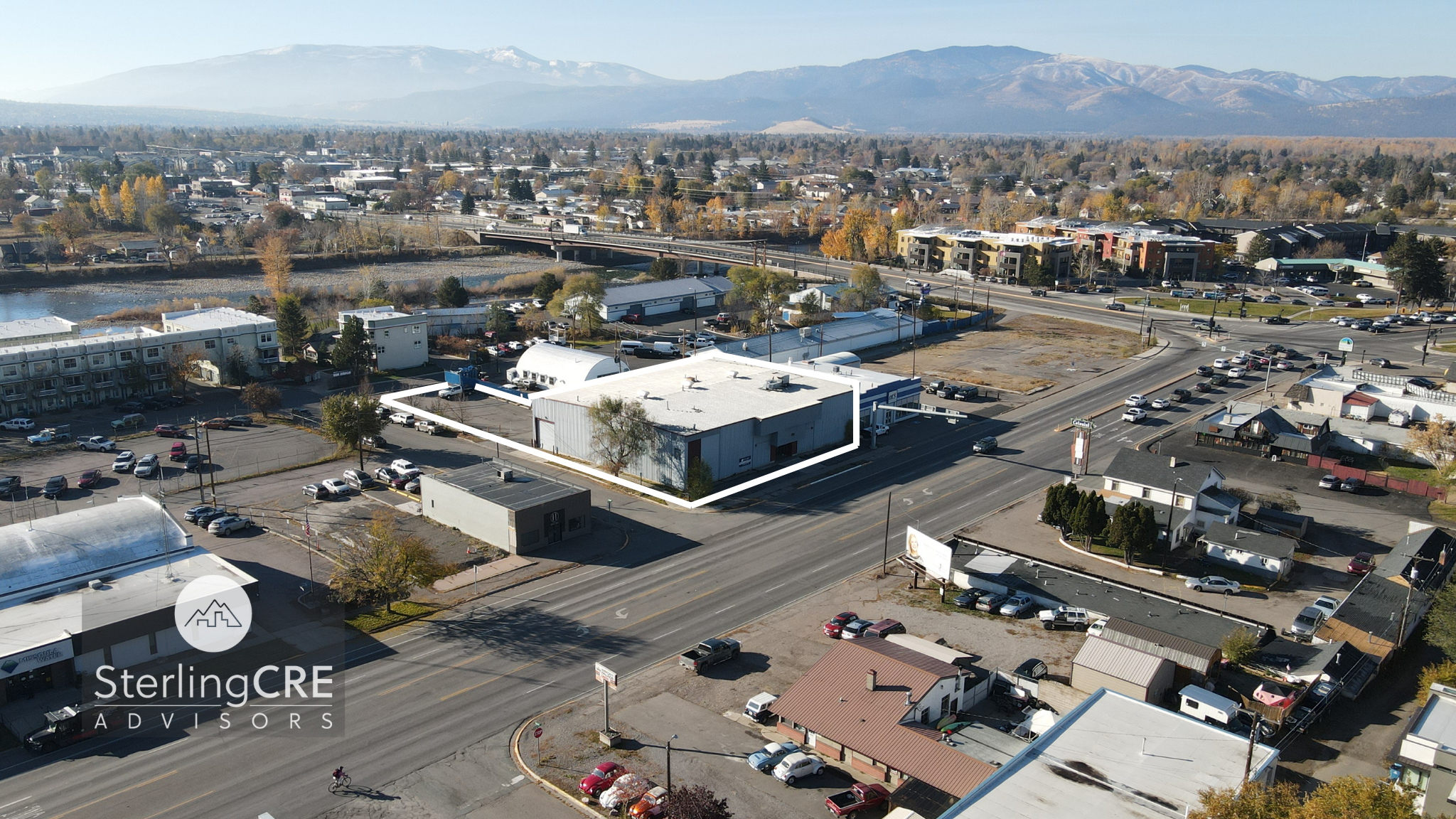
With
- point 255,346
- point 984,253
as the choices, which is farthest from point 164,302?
point 984,253

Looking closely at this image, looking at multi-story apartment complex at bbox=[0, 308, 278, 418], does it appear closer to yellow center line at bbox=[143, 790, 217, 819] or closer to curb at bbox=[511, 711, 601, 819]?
yellow center line at bbox=[143, 790, 217, 819]

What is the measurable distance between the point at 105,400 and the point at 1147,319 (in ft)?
171

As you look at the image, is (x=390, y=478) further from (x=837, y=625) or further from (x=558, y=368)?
(x=837, y=625)

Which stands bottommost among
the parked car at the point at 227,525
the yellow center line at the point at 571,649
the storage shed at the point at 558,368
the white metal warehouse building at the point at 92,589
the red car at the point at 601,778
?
the yellow center line at the point at 571,649

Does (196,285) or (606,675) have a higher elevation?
(196,285)

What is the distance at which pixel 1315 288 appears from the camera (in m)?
63.5

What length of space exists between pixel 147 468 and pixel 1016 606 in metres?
25.5

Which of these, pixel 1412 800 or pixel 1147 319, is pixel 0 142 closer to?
pixel 1147 319

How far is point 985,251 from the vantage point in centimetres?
6850

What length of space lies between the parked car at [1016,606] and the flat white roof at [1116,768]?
523cm

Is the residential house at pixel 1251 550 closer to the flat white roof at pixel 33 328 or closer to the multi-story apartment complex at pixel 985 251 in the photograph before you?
the multi-story apartment complex at pixel 985 251

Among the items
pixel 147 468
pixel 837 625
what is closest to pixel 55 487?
pixel 147 468

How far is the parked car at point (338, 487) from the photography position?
27.3 meters

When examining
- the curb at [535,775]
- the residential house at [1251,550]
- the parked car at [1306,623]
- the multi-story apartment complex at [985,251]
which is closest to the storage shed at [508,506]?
the curb at [535,775]
